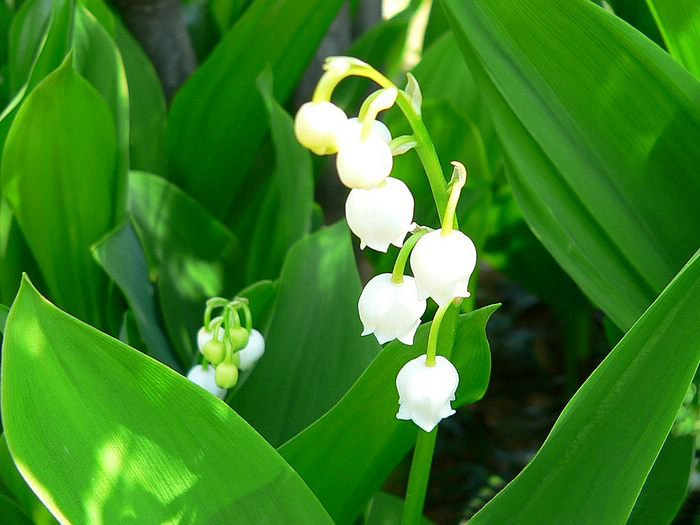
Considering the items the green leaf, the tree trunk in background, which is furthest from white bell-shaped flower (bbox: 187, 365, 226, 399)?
the tree trunk in background

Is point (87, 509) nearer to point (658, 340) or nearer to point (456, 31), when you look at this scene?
point (658, 340)

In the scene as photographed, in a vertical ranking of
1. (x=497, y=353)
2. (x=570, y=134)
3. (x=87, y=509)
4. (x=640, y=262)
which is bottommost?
(x=497, y=353)

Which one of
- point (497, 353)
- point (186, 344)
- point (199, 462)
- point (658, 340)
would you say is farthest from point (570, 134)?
point (497, 353)

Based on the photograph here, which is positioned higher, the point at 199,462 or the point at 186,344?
the point at 199,462

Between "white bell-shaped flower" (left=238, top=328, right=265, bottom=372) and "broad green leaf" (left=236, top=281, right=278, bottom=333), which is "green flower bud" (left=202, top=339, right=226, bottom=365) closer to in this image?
"white bell-shaped flower" (left=238, top=328, right=265, bottom=372)

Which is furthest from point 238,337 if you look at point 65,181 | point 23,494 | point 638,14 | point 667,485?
point 638,14

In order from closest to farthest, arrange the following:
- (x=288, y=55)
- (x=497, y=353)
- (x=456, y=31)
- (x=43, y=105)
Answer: (x=456, y=31), (x=43, y=105), (x=288, y=55), (x=497, y=353)

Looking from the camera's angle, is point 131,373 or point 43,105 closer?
point 131,373
